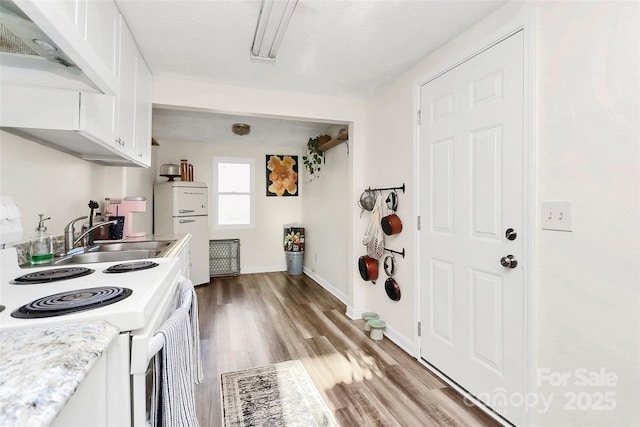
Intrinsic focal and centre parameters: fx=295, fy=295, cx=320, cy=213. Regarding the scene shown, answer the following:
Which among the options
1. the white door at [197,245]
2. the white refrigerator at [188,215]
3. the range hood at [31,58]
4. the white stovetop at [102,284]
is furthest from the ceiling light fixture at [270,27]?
the white door at [197,245]

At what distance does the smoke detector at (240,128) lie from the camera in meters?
3.88

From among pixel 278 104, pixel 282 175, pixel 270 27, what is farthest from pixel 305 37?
pixel 282 175

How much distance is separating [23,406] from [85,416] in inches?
13.9

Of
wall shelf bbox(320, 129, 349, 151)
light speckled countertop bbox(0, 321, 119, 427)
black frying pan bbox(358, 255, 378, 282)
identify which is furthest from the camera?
wall shelf bbox(320, 129, 349, 151)

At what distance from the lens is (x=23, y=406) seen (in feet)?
1.30

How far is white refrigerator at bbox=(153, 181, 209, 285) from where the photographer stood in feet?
13.5

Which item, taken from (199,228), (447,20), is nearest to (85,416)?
(447,20)

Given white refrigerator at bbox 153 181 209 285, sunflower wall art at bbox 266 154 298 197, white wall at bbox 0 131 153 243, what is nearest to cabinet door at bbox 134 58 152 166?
white wall at bbox 0 131 153 243

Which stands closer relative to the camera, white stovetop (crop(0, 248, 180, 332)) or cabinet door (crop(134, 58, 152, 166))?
white stovetop (crop(0, 248, 180, 332))

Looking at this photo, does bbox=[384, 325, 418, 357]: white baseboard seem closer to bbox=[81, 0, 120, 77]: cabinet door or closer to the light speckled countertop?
the light speckled countertop

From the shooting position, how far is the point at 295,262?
16.5 ft

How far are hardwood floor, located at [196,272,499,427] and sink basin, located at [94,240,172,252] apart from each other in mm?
926

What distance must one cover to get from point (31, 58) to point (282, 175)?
4332mm

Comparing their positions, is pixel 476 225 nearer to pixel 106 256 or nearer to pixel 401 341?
pixel 401 341
